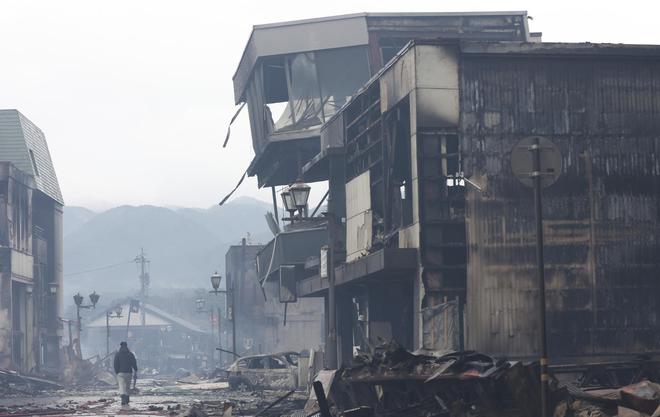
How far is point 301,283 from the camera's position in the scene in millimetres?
48375

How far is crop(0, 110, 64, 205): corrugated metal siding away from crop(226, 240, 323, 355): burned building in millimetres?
15028

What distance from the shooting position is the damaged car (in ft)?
170

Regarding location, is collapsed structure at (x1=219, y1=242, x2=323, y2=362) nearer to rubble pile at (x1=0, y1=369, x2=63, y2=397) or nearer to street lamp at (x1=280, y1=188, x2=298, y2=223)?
rubble pile at (x1=0, y1=369, x2=63, y2=397)

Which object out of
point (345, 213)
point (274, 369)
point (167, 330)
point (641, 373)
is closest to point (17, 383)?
point (274, 369)

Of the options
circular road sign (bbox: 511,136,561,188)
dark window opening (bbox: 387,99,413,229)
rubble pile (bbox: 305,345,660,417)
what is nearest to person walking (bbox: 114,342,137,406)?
dark window opening (bbox: 387,99,413,229)

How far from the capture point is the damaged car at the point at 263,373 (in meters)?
51.9

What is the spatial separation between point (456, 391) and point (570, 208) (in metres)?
10.8

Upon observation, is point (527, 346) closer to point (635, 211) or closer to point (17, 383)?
point (635, 211)

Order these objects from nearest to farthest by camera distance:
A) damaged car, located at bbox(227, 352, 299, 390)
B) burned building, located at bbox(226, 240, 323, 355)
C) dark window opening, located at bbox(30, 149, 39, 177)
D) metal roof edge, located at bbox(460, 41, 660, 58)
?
metal roof edge, located at bbox(460, 41, 660, 58) → damaged car, located at bbox(227, 352, 299, 390) → burned building, located at bbox(226, 240, 323, 355) → dark window opening, located at bbox(30, 149, 39, 177)

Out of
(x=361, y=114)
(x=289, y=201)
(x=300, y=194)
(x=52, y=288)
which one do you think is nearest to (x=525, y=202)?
(x=300, y=194)

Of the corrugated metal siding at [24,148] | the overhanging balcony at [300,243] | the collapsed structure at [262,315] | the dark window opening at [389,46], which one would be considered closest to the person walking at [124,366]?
the overhanging balcony at [300,243]

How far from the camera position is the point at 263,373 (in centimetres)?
5272

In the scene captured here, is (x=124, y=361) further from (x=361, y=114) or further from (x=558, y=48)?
(x=558, y=48)

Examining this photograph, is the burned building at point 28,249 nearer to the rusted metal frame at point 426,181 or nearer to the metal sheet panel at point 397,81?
the metal sheet panel at point 397,81
